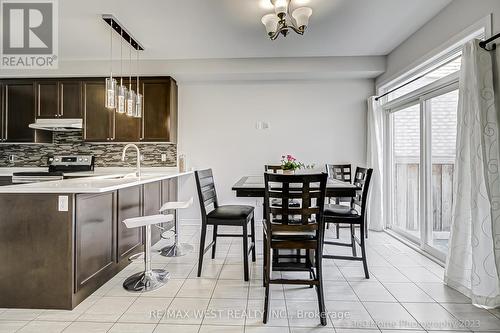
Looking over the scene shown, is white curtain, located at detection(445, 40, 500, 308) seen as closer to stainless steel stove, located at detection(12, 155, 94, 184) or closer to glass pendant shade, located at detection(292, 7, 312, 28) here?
glass pendant shade, located at detection(292, 7, 312, 28)

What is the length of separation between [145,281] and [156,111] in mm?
2642

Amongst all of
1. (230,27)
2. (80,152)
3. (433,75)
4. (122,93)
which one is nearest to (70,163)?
(80,152)

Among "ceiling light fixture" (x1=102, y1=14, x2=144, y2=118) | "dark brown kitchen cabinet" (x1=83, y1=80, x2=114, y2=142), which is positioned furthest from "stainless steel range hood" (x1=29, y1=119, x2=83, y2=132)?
"ceiling light fixture" (x1=102, y1=14, x2=144, y2=118)

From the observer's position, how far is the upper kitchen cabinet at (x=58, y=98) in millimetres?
4082

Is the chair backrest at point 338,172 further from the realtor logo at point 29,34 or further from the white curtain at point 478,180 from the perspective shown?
the realtor logo at point 29,34

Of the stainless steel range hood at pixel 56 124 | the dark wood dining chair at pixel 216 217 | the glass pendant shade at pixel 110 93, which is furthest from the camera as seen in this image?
the stainless steel range hood at pixel 56 124

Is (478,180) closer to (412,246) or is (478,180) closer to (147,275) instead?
(412,246)

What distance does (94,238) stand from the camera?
86.1 inches

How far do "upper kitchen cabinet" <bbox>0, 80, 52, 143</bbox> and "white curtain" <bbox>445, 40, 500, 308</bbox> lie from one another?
5.46m

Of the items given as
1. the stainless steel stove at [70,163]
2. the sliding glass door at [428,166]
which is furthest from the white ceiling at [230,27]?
the stainless steel stove at [70,163]

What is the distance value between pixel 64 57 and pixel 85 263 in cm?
331

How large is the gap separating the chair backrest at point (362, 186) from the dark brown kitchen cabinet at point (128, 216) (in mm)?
2295

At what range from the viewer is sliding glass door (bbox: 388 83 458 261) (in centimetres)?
284

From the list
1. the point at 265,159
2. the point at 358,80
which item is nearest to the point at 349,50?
the point at 358,80
